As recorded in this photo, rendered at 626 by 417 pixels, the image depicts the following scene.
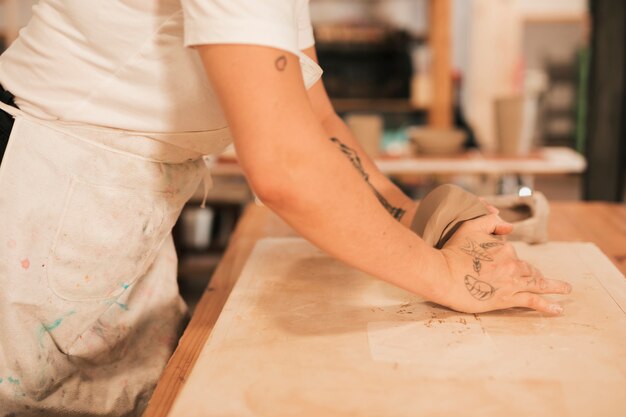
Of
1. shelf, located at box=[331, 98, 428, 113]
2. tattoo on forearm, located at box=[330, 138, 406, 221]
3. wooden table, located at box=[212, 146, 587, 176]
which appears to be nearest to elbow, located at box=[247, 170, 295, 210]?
tattoo on forearm, located at box=[330, 138, 406, 221]

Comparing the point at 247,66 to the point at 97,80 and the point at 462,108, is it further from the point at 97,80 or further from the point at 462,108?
the point at 462,108

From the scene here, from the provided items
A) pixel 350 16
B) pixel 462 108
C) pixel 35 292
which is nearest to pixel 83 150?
pixel 35 292

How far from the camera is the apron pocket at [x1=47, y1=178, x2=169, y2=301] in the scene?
0.95 m

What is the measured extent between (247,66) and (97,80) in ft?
0.94

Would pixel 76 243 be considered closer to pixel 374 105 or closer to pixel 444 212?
pixel 444 212

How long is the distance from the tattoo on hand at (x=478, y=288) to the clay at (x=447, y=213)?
0.13 m

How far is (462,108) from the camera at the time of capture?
5.62 meters

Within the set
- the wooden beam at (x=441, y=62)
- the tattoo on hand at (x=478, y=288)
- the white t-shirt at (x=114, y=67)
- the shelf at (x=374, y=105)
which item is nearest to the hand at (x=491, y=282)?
the tattoo on hand at (x=478, y=288)

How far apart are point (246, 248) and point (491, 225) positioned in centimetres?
59

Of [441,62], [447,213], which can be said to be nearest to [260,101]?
[447,213]

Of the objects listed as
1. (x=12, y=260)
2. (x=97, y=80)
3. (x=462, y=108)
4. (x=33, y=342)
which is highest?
(x=97, y=80)

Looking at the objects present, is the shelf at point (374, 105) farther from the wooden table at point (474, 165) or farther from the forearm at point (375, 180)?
the forearm at point (375, 180)

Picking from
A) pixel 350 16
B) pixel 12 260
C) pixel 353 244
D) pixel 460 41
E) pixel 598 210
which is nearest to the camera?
pixel 353 244

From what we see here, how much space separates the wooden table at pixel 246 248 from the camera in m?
0.88
